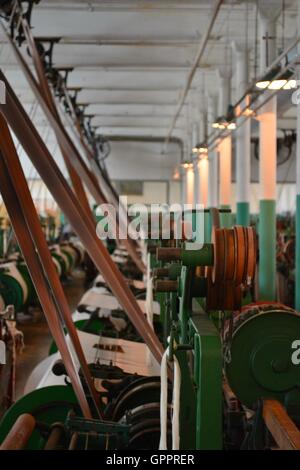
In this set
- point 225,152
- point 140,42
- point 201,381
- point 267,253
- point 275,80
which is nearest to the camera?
point 201,381

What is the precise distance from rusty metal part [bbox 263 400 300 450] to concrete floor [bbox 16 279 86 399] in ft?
10.3

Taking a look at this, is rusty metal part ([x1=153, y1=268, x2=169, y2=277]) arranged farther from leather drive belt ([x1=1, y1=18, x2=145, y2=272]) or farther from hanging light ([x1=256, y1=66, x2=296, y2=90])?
hanging light ([x1=256, y1=66, x2=296, y2=90])

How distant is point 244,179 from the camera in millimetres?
10578

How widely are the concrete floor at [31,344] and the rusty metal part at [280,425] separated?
3.15 meters

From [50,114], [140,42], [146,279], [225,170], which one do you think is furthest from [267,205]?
[50,114]

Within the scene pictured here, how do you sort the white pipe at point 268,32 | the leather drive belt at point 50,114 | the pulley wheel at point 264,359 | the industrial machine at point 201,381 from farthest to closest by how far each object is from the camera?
1. the white pipe at point 268,32
2. the leather drive belt at point 50,114
3. the pulley wheel at point 264,359
4. the industrial machine at point 201,381

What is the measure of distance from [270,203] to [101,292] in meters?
2.86

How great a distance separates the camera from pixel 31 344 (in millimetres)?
8008

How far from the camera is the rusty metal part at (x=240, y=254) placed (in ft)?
7.47

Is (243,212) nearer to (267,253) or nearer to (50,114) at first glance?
(267,253)

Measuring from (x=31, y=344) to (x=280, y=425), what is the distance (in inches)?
222

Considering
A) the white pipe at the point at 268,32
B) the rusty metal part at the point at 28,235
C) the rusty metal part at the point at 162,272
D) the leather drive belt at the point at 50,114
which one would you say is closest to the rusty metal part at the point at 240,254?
the rusty metal part at the point at 162,272

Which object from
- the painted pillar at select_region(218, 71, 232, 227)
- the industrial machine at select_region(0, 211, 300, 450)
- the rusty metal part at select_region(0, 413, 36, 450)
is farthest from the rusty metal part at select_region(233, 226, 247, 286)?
the painted pillar at select_region(218, 71, 232, 227)

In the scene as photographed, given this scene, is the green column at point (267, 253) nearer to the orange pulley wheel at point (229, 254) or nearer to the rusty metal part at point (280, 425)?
the rusty metal part at point (280, 425)
